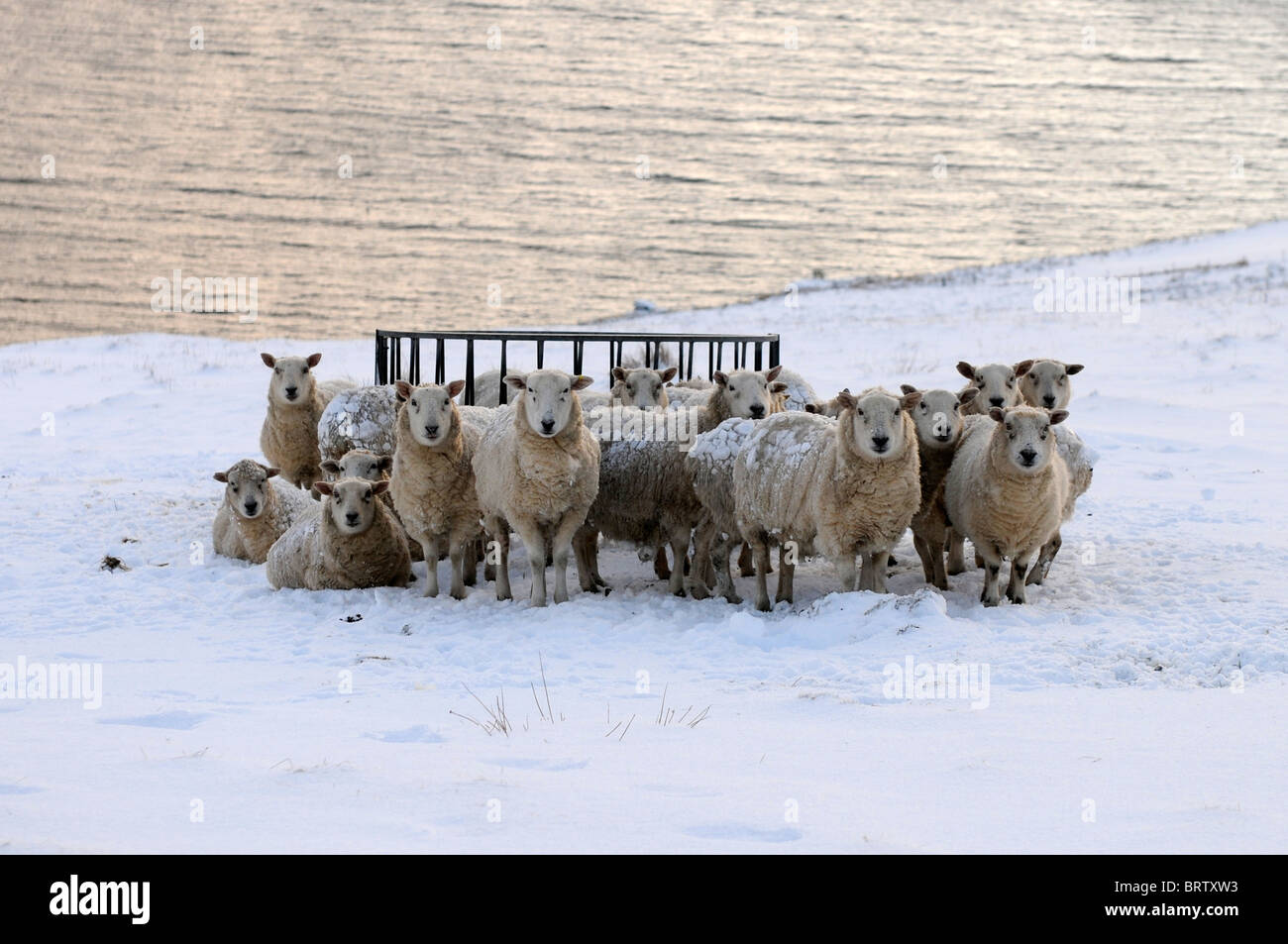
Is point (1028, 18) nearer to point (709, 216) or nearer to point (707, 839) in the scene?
point (709, 216)

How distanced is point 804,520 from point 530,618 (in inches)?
76.1

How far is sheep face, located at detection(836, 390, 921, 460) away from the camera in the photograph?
8.31 meters

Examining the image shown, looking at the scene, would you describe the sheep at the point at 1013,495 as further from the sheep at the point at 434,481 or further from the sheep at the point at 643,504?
the sheep at the point at 434,481

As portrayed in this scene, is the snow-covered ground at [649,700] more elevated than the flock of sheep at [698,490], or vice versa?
the flock of sheep at [698,490]

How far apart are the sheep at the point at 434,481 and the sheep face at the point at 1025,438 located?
12.3 ft

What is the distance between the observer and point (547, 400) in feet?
29.1

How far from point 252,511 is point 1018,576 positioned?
5703 mm

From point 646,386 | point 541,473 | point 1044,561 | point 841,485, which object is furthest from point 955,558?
point 541,473

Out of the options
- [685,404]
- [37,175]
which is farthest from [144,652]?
[37,175]

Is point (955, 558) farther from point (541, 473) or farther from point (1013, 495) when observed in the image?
point (541, 473)

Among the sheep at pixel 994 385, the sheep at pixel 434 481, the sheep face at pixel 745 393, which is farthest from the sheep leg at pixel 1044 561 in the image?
the sheep at pixel 434 481

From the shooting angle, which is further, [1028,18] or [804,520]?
[1028,18]

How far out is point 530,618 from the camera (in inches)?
335

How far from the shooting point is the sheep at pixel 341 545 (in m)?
9.27
